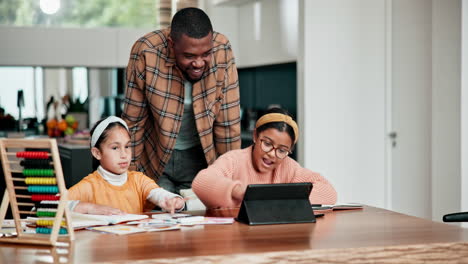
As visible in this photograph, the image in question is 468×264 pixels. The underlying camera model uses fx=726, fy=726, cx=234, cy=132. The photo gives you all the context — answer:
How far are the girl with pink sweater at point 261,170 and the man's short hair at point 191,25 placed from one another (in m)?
0.40

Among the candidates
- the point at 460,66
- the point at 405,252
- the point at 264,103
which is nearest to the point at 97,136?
the point at 405,252

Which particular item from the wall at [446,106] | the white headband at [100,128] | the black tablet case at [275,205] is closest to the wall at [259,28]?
the wall at [446,106]

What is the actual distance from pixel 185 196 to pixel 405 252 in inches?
51.0

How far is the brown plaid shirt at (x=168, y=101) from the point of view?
10.1 ft

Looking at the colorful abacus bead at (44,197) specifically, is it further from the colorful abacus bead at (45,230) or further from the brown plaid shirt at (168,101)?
the brown plaid shirt at (168,101)

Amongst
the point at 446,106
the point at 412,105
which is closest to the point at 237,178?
the point at 446,106

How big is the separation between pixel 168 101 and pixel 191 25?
450 mm

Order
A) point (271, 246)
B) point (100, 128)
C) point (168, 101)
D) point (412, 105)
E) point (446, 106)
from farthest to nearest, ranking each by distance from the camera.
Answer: point (412, 105) < point (446, 106) < point (168, 101) < point (100, 128) < point (271, 246)

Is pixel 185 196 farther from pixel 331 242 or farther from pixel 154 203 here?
pixel 331 242

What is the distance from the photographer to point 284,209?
2305mm

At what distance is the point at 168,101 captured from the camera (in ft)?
10.2

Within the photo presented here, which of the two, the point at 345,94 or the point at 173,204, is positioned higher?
the point at 345,94

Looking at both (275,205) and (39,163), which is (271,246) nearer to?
(275,205)

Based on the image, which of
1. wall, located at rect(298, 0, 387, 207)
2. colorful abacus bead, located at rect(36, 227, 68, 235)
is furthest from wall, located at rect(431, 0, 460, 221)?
colorful abacus bead, located at rect(36, 227, 68, 235)
